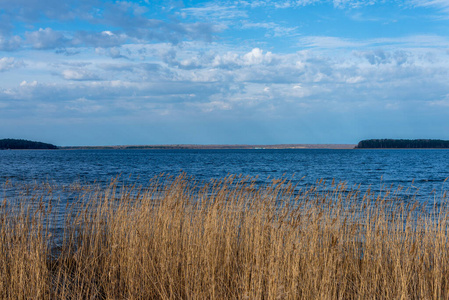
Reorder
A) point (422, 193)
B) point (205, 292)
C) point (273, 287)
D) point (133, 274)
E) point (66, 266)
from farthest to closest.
Answer: point (422, 193), point (66, 266), point (133, 274), point (205, 292), point (273, 287)

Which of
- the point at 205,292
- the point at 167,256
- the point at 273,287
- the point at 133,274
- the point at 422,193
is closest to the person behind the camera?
the point at 273,287

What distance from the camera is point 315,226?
585 cm

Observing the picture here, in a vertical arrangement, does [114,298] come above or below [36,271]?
below

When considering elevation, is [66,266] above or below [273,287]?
below

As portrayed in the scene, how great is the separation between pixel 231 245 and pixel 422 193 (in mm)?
18255

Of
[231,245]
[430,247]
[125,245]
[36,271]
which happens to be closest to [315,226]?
[231,245]

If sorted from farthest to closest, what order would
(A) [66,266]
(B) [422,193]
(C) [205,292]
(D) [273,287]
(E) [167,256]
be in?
(B) [422,193] → (A) [66,266] → (E) [167,256] → (C) [205,292] → (D) [273,287]

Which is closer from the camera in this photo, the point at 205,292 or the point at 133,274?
the point at 205,292

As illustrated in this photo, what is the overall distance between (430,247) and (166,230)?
197 inches

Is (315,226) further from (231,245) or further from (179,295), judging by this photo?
(179,295)

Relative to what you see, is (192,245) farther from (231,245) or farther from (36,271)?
(36,271)

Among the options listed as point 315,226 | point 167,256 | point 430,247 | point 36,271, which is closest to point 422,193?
point 430,247

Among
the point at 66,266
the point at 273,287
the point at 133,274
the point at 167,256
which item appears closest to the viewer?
the point at 273,287

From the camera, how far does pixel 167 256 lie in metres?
5.73
